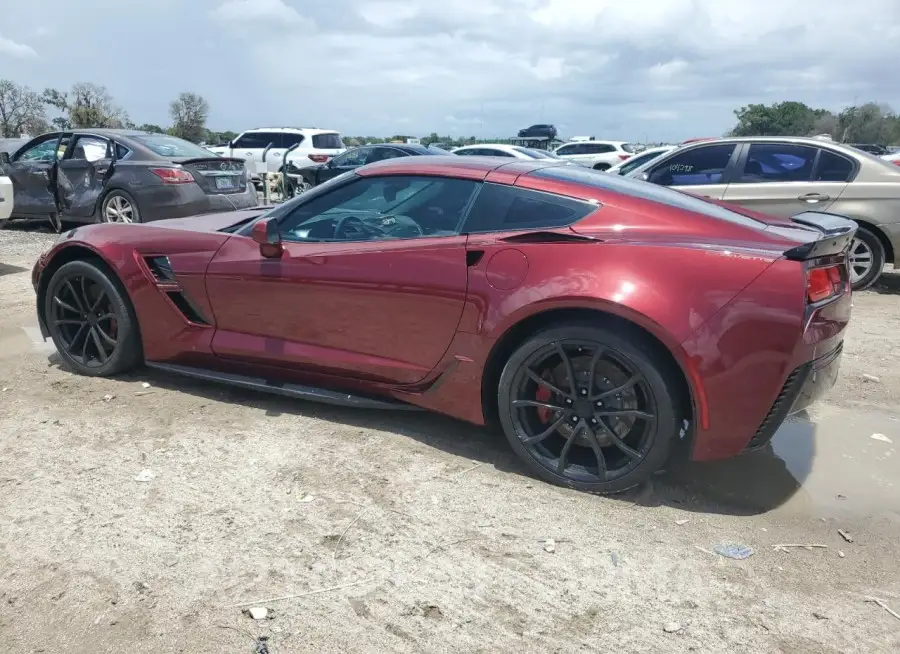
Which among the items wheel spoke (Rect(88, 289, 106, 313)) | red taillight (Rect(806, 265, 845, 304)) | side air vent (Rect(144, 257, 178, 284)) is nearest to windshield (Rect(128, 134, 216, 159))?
wheel spoke (Rect(88, 289, 106, 313))

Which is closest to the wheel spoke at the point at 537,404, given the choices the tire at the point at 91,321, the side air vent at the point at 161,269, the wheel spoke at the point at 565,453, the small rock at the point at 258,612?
the wheel spoke at the point at 565,453

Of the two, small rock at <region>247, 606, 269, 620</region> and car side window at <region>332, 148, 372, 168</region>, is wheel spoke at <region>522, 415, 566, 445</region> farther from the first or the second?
car side window at <region>332, 148, 372, 168</region>

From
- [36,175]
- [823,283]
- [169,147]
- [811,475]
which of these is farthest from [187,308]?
[36,175]

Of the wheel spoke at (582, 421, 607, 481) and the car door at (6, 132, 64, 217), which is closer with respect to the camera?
the wheel spoke at (582, 421, 607, 481)

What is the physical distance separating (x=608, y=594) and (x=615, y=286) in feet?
3.88

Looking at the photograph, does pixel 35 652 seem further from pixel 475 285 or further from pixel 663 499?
pixel 663 499

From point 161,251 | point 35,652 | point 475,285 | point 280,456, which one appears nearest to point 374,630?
point 35,652

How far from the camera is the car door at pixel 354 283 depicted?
325 centimetres

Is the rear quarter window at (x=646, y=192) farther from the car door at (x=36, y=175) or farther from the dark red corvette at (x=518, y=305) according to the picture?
the car door at (x=36, y=175)

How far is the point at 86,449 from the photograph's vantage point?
3.38 m

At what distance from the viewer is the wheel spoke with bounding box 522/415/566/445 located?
10.0 ft

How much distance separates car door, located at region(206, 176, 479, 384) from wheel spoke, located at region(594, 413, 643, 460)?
0.77m

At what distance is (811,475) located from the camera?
3.34 meters

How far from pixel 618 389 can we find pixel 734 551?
2.48ft
